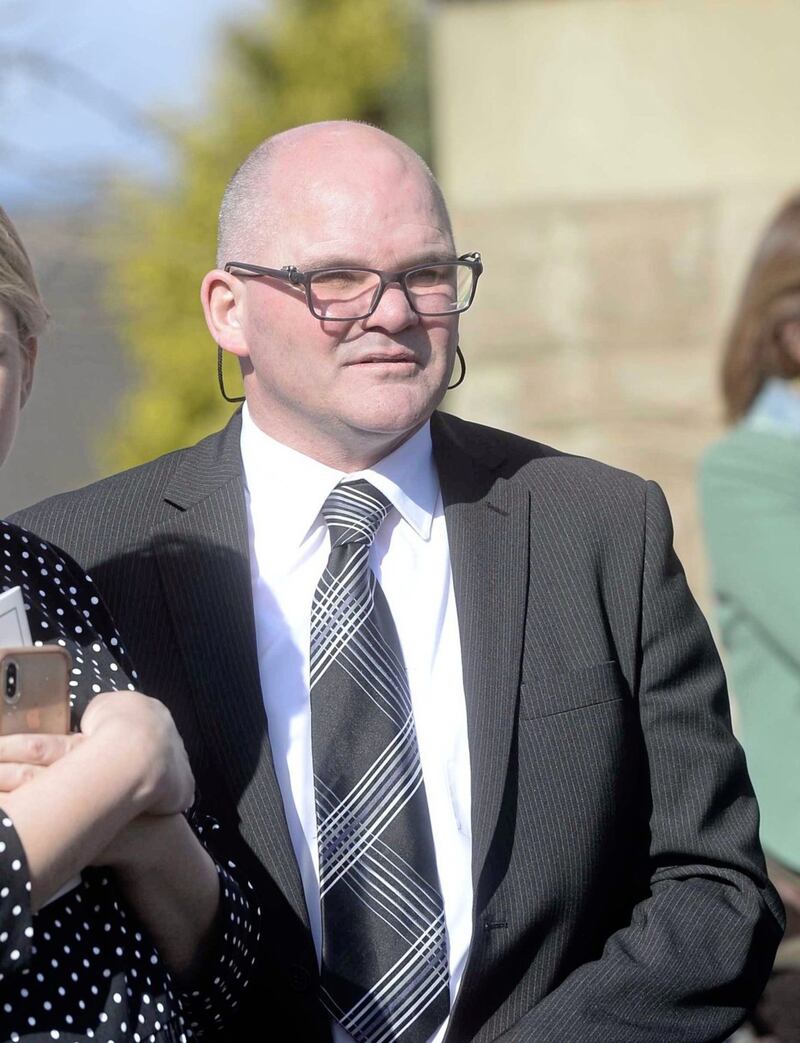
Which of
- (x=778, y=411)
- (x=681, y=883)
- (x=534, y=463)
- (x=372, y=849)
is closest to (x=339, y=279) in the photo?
(x=534, y=463)

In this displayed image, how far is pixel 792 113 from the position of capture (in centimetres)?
527

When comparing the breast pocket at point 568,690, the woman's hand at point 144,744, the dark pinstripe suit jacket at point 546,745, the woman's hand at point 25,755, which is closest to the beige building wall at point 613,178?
the dark pinstripe suit jacket at point 546,745

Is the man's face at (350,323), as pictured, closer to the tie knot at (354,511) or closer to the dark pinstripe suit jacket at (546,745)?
the tie knot at (354,511)

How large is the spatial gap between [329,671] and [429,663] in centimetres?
18

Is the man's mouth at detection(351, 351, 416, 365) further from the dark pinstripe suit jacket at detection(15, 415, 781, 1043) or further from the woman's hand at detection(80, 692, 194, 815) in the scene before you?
the woman's hand at detection(80, 692, 194, 815)

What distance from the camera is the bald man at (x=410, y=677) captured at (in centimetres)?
221

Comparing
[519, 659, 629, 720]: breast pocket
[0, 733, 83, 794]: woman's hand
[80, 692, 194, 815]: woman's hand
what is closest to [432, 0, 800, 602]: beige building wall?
[519, 659, 629, 720]: breast pocket

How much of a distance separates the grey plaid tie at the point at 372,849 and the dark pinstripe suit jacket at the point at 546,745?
5 centimetres

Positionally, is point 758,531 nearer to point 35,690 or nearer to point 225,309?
point 225,309

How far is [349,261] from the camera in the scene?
2348 mm

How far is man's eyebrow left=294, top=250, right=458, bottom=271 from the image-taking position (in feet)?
7.70

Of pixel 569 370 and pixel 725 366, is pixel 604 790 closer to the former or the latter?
pixel 725 366

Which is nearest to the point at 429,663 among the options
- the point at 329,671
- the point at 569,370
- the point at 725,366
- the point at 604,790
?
the point at 329,671

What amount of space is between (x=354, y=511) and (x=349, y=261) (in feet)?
1.30
